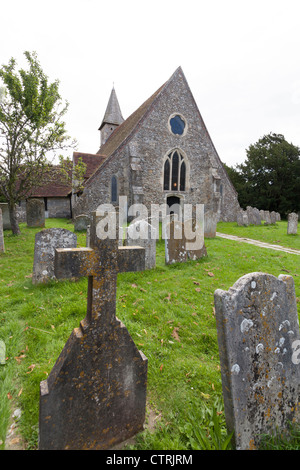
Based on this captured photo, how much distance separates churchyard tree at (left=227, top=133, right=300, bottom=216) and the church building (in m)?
14.3

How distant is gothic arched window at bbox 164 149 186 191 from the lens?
17125mm

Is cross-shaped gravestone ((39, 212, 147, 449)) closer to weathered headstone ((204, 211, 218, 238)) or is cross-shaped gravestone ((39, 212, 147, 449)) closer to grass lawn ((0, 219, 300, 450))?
grass lawn ((0, 219, 300, 450))

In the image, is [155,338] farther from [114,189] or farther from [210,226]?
[114,189]

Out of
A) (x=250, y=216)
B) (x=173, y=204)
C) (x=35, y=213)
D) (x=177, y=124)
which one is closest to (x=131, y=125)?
(x=177, y=124)

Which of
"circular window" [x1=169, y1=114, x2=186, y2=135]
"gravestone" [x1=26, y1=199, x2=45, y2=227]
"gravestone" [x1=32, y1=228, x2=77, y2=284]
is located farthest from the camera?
"circular window" [x1=169, y1=114, x2=186, y2=135]

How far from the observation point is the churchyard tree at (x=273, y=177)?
29750 millimetres

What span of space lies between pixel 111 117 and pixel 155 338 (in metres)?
32.1

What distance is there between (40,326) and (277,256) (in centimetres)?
718

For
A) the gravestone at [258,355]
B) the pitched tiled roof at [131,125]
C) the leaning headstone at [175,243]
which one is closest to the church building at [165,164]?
the pitched tiled roof at [131,125]

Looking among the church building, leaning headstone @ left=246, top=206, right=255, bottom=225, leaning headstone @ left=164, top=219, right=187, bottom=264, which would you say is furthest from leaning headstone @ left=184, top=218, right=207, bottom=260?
leaning headstone @ left=246, top=206, right=255, bottom=225

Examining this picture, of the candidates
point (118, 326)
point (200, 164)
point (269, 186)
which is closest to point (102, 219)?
point (118, 326)

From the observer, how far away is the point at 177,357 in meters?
2.76

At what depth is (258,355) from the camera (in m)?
1.77
